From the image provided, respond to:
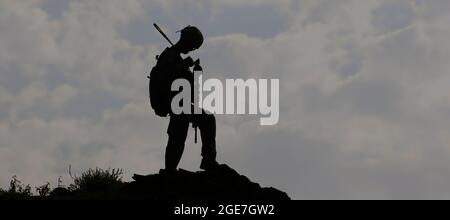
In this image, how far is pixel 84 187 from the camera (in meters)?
19.8

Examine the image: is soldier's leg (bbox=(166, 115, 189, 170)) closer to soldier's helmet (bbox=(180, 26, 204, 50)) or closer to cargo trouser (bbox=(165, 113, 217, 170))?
cargo trouser (bbox=(165, 113, 217, 170))

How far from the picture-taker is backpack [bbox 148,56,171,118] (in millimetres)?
16672

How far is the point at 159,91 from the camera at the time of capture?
16703 millimetres

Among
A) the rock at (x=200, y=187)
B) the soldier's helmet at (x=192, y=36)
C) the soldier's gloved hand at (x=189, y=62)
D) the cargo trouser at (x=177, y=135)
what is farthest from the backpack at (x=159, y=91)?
the rock at (x=200, y=187)

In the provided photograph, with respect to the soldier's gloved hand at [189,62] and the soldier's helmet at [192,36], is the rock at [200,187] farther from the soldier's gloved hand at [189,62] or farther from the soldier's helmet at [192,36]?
the soldier's helmet at [192,36]

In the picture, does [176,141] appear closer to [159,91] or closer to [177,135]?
[177,135]

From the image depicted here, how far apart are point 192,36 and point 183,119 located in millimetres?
1552

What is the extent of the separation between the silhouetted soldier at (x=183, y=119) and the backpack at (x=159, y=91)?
5cm

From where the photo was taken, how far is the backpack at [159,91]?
16672 mm
